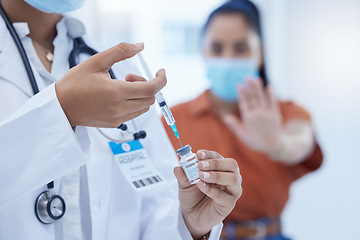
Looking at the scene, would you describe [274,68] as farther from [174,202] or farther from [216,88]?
[174,202]

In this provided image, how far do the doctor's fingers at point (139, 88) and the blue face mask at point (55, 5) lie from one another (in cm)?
29

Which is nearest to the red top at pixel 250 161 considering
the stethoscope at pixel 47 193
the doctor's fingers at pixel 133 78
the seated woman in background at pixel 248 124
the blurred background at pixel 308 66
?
the seated woman in background at pixel 248 124

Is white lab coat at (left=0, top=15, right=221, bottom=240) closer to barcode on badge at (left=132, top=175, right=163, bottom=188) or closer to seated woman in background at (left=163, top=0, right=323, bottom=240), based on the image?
barcode on badge at (left=132, top=175, right=163, bottom=188)

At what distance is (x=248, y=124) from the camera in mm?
1474

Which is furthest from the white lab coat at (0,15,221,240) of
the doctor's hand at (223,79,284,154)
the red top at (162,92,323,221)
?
the doctor's hand at (223,79,284,154)

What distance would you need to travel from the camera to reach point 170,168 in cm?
85

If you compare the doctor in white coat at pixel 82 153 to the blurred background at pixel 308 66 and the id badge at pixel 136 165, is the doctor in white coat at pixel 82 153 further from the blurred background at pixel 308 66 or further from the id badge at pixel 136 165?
the blurred background at pixel 308 66

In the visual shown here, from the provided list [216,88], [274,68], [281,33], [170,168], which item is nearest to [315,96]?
[274,68]

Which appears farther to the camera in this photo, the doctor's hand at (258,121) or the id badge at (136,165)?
the doctor's hand at (258,121)

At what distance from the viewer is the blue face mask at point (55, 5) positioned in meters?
0.73

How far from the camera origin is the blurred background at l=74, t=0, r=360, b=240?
236 cm

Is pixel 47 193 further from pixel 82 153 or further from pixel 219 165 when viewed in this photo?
pixel 219 165

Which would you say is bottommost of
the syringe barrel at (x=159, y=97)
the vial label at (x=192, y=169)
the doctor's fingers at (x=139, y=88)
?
the vial label at (x=192, y=169)

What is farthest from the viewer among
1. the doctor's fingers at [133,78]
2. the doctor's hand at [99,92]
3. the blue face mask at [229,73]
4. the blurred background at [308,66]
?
the blurred background at [308,66]
